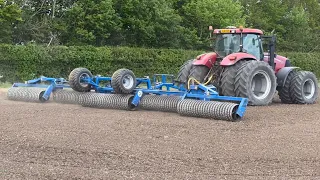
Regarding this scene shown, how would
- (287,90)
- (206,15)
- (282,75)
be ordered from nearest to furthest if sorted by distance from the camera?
(282,75) < (287,90) < (206,15)

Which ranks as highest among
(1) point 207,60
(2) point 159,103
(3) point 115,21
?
(3) point 115,21

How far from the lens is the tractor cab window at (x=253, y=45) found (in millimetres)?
12281

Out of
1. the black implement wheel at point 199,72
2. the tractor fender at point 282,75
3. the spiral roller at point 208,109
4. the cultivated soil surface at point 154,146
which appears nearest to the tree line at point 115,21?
the tractor fender at point 282,75

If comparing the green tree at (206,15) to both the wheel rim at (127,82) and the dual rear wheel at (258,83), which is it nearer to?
the dual rear wheel at (258,83)

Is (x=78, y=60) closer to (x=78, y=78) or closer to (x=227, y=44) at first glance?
(x=78, y=78)

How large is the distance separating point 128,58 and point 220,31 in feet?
35.7

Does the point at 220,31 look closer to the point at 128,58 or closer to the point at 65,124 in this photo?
the point at 65,124

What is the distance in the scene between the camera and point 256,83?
39.4ft

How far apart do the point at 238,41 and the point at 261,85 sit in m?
1.22

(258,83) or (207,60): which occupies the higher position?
(207,60)

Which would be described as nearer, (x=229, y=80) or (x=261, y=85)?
(x=229, y=80)

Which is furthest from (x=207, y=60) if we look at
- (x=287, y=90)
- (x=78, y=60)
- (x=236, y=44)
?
(x=78, y=60)

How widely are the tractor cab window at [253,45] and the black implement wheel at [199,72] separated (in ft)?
3.59

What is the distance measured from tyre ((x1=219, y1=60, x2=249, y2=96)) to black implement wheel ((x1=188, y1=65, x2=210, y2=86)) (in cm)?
78
